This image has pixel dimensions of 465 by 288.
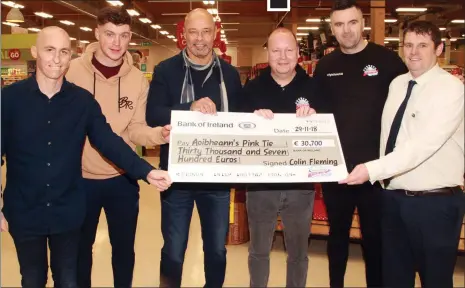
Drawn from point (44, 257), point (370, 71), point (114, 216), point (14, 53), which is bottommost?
point (44, 257)

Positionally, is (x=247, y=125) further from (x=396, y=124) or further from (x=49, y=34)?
(x=49, y=34)

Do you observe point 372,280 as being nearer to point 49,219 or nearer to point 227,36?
point 49,219

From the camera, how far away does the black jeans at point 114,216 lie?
252cm

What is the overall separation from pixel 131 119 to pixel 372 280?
1.73 meters

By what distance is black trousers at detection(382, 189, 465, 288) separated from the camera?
7.14ft

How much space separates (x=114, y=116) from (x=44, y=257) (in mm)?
801

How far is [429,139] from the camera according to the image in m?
2.12

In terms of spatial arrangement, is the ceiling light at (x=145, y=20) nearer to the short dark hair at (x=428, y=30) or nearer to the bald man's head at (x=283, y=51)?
the bald man's head at (x=283, y=51)

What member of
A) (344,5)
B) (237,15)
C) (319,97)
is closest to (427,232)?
(319,97)

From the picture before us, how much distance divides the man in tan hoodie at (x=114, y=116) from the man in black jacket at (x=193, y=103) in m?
0.10

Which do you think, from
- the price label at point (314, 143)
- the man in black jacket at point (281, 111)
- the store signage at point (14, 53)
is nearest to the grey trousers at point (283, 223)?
the man in black jacket at point (281, 111)

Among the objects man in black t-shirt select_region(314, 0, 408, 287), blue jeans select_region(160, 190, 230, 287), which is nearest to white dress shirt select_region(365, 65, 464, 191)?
man in black t-shirt select_region(314, 0, 408, 287)

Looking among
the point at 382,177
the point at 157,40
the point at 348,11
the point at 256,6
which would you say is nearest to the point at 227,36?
the point at 157,40

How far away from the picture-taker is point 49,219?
82.5 inches
